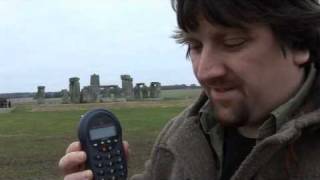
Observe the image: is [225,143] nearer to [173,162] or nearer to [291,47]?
[173,162]

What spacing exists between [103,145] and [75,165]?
110 mm

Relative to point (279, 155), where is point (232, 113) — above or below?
above

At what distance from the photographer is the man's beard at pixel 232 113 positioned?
1.86 m

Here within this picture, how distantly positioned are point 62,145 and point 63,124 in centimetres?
854

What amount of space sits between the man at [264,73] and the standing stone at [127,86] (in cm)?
4749

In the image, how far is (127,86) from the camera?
50219 millimetres

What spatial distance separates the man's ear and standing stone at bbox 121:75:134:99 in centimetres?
4750

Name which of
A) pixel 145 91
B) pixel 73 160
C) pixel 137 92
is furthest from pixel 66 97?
pixel 73 160

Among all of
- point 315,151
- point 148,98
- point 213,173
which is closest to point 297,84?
point 315,151

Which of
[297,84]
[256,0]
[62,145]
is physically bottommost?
[62,145]

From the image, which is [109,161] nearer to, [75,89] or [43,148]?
[43,148]

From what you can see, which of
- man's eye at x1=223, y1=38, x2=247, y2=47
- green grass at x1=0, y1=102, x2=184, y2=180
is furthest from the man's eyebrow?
green grass at x1=0, y1=102, x2=184, y2=180

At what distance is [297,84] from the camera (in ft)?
6.14

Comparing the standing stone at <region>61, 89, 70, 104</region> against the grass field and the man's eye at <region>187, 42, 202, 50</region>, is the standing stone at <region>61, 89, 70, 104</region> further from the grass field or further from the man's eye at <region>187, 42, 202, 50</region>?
the man's eye at <region>187, 42, 202, 50</region>
